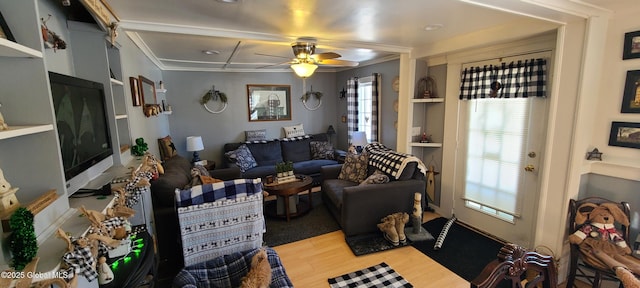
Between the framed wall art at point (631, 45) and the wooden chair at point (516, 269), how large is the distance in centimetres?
211

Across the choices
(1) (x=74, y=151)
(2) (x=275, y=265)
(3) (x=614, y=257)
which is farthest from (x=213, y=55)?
(3) (x=614, y=257)

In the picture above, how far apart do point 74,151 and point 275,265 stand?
1.26 meters

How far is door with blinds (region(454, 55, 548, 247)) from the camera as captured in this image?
259cm

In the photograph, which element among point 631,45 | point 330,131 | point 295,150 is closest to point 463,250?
point 631,45

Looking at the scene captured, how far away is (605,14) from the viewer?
1.99m

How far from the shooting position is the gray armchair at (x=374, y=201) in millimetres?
2898

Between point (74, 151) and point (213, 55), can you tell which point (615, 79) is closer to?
point (74, 151)

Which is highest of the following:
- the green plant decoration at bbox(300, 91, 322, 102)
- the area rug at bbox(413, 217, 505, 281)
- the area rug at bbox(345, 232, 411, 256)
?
the green plant decoration at bbox(300, 91, 322, 102)

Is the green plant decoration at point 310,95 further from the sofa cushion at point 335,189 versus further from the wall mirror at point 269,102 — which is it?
the sofa cushion at point 335,189

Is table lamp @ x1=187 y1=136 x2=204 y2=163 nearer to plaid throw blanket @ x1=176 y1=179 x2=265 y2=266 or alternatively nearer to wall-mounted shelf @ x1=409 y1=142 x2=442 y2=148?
plaid throw blanket @ x1=176 y1=179 x2=265 y2=266

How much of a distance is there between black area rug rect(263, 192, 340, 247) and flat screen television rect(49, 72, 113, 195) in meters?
1.85

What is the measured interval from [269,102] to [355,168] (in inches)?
107

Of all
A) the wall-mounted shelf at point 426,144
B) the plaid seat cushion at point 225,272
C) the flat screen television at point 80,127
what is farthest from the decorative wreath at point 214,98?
the plaid seat cushion at point 225,272

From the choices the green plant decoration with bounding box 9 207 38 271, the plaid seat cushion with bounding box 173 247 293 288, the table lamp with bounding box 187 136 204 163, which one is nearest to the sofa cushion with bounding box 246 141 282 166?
the table lamp with bounding box 187 136 204 163
